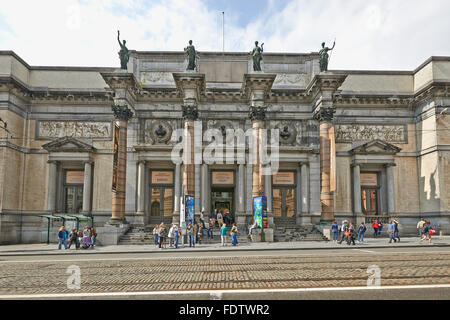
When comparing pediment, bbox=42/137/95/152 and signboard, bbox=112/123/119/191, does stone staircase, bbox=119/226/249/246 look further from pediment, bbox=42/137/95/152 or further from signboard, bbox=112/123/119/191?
pediment, bbox=42/137/95/152

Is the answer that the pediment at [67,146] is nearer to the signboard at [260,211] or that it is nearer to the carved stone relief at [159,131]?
the carved stone relief at [159,131]

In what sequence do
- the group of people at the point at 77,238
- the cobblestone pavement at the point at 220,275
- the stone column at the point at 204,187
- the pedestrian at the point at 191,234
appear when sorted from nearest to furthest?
the cobblestone pavement at the point at 220,275 < the group of people at the point at 77,238 < the pedestrian at the point at 191,234 < the stone column at the point at 204,187

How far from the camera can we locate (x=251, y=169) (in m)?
29.0

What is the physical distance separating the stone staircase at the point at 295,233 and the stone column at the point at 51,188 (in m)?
17.8

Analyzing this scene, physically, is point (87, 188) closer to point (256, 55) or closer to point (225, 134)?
point (225, 134)

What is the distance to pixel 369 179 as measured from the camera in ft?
99.2

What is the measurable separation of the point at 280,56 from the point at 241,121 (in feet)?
24.3

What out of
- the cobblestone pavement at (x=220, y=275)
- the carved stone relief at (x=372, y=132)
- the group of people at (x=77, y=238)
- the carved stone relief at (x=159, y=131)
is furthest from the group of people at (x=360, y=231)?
the group of people at (x=77, y=238)

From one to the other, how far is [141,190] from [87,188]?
172 inches

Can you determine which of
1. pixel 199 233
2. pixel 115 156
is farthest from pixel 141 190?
pixel 199 233

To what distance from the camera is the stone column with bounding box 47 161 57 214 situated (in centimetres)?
2768

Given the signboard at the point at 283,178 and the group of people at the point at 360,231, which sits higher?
the signboard at the point at 283,178

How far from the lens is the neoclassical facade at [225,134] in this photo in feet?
89.6
